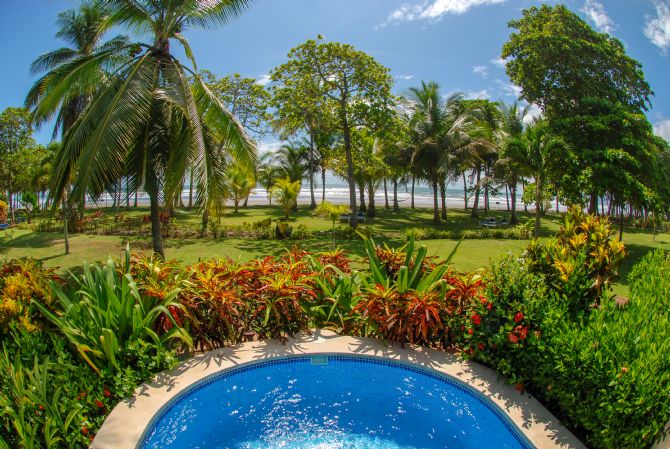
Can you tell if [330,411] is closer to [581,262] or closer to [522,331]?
[522,331]

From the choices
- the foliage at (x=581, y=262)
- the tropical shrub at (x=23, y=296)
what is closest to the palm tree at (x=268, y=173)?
the tropical shrub at (x=23, y=296)

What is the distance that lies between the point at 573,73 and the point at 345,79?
10133 mm

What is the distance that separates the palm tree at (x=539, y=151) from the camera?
1517 cm

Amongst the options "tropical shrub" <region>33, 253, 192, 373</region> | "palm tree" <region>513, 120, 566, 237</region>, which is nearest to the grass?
"palm tree" <region>513, 120, 566, 237</region>

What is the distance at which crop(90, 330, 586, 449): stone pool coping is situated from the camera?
370cm

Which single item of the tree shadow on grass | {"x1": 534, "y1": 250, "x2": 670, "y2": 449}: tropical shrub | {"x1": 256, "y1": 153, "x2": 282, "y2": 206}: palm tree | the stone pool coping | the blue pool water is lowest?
the blue pool water

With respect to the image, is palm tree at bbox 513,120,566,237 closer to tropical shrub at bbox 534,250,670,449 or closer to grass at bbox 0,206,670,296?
grass at bbox 0,206,670,296

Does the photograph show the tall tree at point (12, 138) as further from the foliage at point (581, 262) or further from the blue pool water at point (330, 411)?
the foliage at point (581, 262)

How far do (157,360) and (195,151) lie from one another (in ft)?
15.2

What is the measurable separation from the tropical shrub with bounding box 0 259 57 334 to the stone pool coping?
1764 mm

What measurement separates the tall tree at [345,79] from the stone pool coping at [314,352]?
15544mm

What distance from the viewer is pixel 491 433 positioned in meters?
4.03

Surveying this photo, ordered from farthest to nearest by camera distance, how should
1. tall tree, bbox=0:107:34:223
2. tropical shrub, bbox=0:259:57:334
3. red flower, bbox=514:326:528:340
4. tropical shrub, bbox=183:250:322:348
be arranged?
1. tall tree, bbox=0:107:34:223
2. tropical shrub, bbox=183:250:322:348
3. tropical shrub, bbox=0:259:57:334
4. red flower, bbox=514:326:528:340

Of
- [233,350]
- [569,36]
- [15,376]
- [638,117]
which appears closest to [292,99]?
[569,36]
